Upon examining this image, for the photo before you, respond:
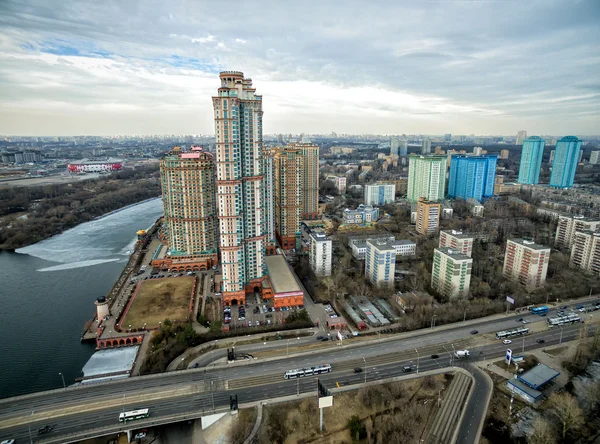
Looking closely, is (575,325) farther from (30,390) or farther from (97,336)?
(30,390)

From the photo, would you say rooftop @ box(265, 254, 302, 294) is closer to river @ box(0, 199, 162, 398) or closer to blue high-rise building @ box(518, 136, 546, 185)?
river @ box(0, 199, 162, 398)

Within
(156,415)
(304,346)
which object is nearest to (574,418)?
(304,346)

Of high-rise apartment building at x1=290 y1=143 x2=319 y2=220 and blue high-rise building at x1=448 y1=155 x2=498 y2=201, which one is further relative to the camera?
blue high-rise building at x1=448 y1=155 x2=498 y2=201

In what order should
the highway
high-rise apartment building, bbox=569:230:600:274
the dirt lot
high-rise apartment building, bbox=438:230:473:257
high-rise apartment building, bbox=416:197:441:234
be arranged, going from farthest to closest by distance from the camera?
high-rise apartment building, bbox=416:197:441:234, high-rise apartment building, bbox=438:230:473:257, high-rise apartment building, bbox=569:230:600:274, the highway, the dirt lot

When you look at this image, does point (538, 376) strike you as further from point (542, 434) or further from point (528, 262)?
point (528, 262)

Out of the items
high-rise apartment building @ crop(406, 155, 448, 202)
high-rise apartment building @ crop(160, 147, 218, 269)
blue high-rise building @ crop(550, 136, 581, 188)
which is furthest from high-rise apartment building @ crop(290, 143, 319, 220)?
blue high-rise building @ crop(550, 136, 581, 188)

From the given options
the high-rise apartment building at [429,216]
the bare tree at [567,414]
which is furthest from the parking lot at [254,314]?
the high-rise apartment building at [429,216]

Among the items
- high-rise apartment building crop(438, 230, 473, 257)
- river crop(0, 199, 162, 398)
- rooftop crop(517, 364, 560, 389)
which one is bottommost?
river crop(0, 199, 162, 398)
